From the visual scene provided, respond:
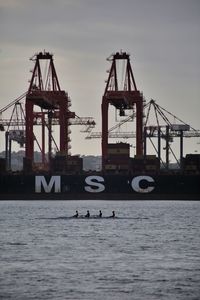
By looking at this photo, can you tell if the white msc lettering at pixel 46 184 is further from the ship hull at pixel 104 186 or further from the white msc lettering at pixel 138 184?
the white msc lettering at pixel 138 184

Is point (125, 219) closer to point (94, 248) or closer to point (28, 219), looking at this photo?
point (28, 219)

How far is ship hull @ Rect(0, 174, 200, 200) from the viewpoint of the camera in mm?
141625

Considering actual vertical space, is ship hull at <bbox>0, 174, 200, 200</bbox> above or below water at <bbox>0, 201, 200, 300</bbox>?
above

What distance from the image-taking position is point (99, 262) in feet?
183

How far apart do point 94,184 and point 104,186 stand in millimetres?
1566

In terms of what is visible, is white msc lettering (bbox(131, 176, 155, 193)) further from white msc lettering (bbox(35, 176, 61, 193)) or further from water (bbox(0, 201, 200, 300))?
water (bbox(0, 201, 200, 300))

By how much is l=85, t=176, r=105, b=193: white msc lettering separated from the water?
2152 inches

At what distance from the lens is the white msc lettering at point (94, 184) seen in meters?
142

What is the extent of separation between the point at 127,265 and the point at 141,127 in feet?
283

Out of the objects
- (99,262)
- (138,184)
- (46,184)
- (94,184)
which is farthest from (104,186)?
(99,262)

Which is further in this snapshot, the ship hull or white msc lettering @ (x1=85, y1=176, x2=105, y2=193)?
white msc lettering @ (x1=85, y1=176, x2=105, y2=193)

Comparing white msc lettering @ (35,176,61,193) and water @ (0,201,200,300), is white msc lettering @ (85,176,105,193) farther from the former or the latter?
water @ (0,201,200,300)

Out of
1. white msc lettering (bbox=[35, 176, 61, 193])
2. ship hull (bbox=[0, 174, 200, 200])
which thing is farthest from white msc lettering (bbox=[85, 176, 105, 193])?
white msc lettering (bbox=[35, 176, 61, 193])

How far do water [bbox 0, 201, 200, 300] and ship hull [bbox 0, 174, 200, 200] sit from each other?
54.1 metres
